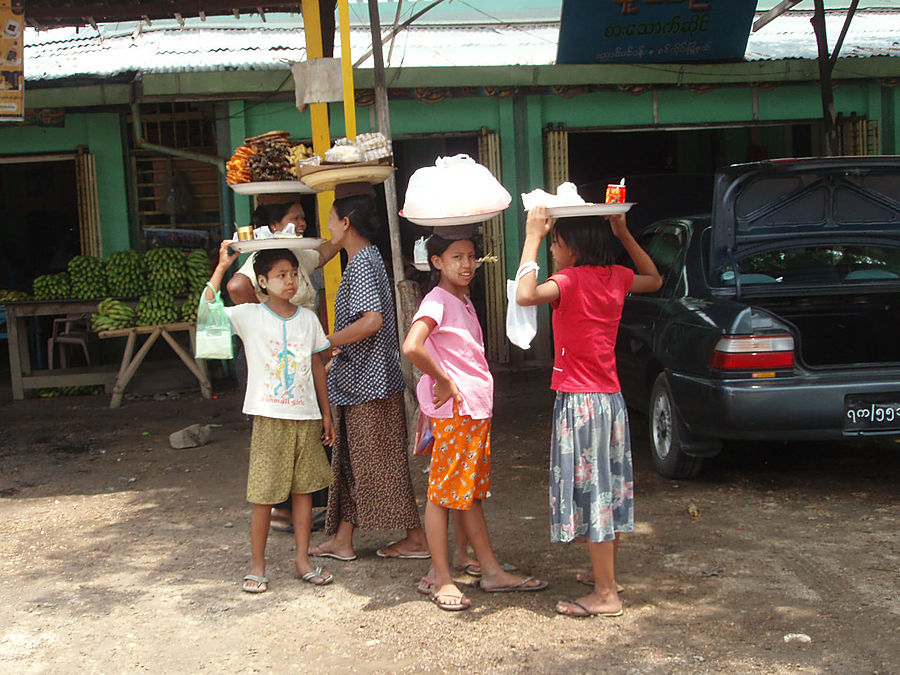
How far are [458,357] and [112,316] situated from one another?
240 inches

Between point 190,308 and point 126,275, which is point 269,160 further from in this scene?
point 126,275

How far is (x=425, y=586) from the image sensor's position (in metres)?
4.06

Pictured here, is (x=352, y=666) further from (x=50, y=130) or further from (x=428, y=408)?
(x=50, y=130)

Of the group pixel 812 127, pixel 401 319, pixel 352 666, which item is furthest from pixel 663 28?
pixel 352 666

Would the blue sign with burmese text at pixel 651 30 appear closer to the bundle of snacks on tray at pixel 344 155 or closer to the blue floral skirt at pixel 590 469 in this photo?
the bundle of snacks on tray at pixel 344 155

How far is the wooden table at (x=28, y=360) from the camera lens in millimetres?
9227

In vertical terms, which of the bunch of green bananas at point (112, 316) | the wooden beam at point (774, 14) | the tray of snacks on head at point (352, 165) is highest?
the wooden beam at point (774, 14)

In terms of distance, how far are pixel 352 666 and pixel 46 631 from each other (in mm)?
1371

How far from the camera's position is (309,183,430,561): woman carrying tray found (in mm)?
4340

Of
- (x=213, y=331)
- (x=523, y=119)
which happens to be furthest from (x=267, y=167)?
(x=523, y=119)

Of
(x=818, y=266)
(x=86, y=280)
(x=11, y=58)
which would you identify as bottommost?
(x=818, y=266)

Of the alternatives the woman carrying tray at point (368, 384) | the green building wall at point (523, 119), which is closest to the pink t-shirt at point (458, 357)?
the woman carrying tray at point (368, 384)

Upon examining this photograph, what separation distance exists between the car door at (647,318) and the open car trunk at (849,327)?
0.70m

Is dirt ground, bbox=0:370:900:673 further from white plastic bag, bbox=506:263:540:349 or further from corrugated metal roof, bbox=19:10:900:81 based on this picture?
corrugated metal roof, bbox=19:10:900:81
